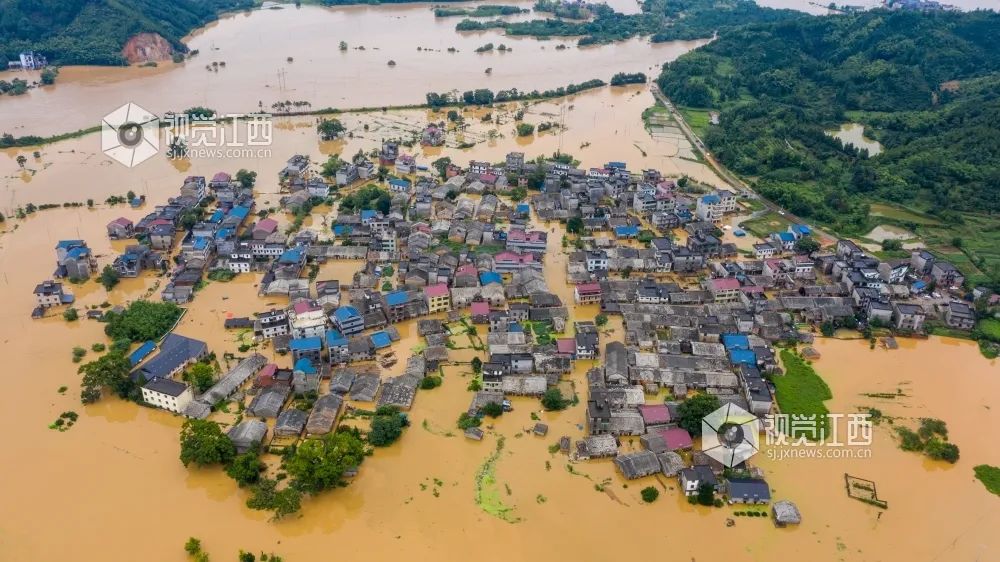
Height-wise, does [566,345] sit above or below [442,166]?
below

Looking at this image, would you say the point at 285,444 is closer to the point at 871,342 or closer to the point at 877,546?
the point at 877,546

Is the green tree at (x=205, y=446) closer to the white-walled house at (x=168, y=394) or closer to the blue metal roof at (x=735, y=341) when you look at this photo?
the white-walled house at (x=168, y=394)

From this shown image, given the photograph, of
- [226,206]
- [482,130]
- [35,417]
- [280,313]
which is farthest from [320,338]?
[482,130]

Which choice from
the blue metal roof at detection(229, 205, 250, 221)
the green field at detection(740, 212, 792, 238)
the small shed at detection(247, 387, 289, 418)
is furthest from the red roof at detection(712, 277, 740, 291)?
the blue metal roof at detection(229, 205, 250, 221)

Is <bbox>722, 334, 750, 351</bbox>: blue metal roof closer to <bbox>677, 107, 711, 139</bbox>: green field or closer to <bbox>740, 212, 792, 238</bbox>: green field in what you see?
<bbox>740, 212, 792, 238</bbox>: green field

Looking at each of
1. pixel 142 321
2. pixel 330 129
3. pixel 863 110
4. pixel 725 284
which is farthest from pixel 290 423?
pixel 863 110

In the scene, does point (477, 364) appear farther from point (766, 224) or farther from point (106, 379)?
point (766, 224)

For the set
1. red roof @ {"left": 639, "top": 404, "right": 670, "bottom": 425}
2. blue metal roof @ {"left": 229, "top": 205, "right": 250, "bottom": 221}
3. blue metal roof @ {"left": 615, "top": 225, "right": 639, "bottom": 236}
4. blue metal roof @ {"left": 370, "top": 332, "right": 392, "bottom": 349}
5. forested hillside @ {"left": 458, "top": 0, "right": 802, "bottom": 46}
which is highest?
forested hillside @ {"left": 458, "top": 0, "right": 802, "bottom": 46}
